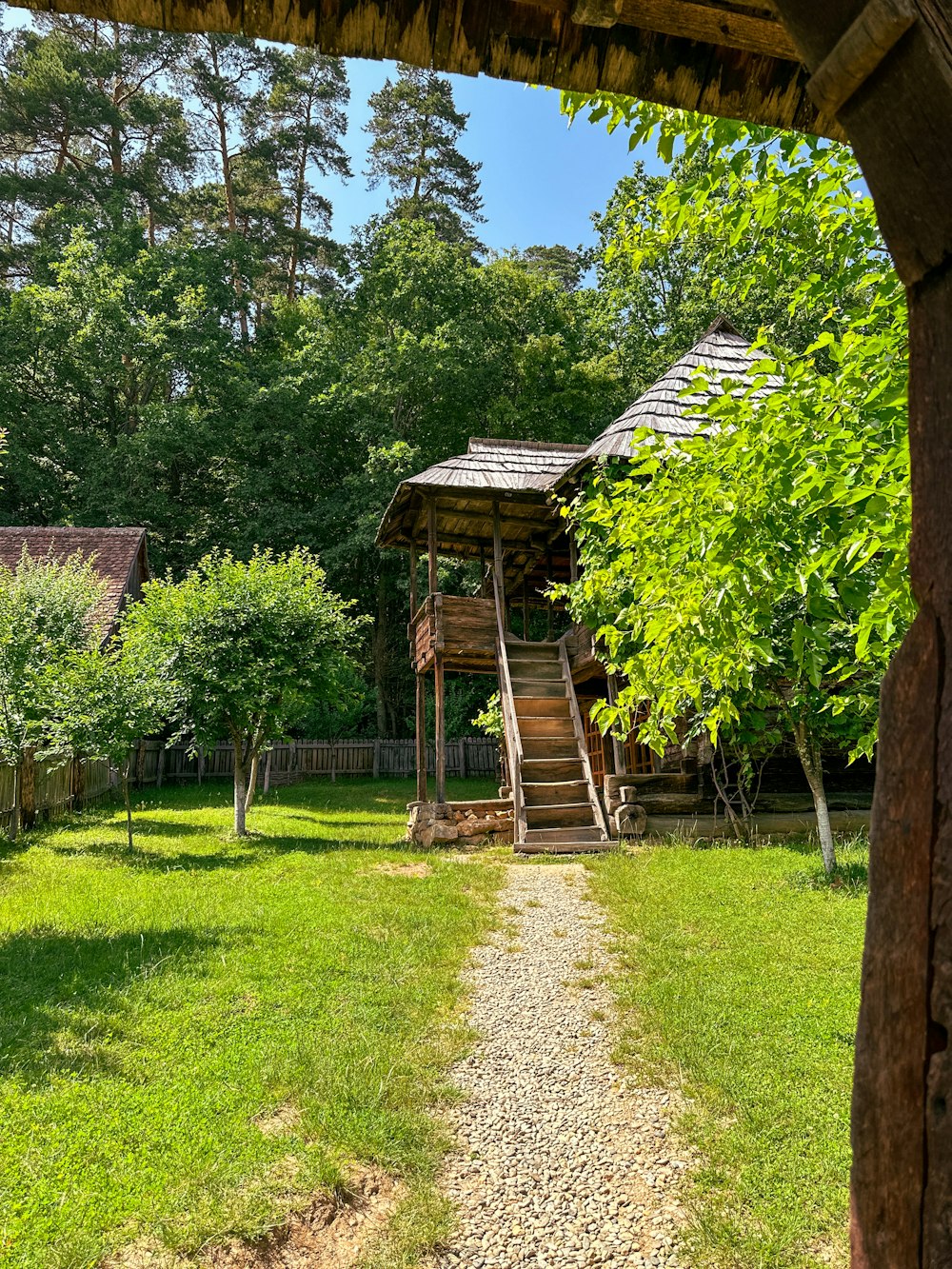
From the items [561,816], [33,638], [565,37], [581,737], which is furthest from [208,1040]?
[33,638]

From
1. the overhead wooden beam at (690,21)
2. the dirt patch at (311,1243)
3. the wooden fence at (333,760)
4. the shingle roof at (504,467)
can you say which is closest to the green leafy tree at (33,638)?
the shingle roof at (504,467)

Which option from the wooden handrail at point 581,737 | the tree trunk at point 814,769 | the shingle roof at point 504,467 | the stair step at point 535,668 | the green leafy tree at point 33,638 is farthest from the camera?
the stair step at point 535,668

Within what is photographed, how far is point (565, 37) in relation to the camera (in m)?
1.69

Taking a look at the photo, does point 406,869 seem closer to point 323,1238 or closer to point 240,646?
point 240,646

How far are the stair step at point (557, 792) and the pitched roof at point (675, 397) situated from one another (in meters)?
4.86

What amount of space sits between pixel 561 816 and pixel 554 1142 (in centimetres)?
746

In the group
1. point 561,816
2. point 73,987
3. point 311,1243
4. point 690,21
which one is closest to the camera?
point 690,21

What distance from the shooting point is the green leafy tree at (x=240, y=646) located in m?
12.4

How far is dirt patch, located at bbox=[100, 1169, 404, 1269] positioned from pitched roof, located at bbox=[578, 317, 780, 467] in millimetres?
9238

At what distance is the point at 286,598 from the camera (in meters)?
13.3

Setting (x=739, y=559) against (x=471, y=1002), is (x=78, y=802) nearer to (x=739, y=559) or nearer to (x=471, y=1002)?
(x=471, y=1002)

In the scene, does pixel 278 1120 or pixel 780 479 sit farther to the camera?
pixel 278 1120

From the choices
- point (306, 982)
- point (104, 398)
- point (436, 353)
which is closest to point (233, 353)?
point (104, 398)

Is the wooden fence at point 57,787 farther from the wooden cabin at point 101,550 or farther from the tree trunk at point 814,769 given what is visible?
the tree trunk at point 814,769
